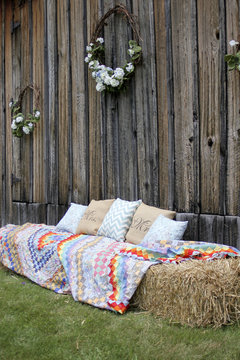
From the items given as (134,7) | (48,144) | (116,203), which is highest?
(134,7)

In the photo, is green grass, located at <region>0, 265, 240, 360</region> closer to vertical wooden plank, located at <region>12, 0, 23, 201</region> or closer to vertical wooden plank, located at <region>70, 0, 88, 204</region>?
vertical wooden plank, located at <region>70, 0, 88, 204</region>

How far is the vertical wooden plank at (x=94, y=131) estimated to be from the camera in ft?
13.8

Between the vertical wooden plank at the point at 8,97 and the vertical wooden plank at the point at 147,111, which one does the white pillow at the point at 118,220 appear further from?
the vertical wooden plank at the point at 8,97

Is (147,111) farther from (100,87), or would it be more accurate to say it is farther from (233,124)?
(233,124)

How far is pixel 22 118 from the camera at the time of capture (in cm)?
531

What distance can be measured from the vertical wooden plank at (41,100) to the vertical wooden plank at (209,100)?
2.64 metres

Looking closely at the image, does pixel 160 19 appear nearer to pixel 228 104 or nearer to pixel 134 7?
pixel 134 7

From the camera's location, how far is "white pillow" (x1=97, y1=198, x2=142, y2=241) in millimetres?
3346

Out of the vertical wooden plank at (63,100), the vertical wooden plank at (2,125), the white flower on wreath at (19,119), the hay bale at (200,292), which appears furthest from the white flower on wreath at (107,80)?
the vertical wooden plank at (2,125)

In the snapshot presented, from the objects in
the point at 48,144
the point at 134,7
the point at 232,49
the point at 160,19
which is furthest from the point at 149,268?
the point at 48,144

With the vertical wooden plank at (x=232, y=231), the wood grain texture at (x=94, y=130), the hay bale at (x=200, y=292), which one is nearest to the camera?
the hay bale at (x=200, y=292)

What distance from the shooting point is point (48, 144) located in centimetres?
504

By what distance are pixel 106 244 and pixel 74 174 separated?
168cm

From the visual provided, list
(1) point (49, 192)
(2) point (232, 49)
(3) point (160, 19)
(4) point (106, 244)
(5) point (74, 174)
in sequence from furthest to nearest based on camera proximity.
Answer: (1) point (49, 192) < (5) point (74, 174) < (3) point (160, 19) < (4) point (106, 244) < (2) point (232, 49)
